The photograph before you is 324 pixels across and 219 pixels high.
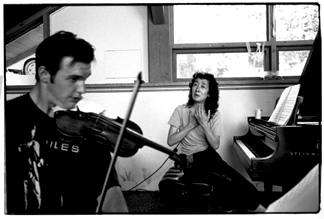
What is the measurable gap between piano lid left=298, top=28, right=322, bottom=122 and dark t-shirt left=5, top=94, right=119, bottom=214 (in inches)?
42.4

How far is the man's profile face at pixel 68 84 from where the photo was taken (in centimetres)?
123

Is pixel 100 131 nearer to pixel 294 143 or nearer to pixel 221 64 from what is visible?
pixel 221 64

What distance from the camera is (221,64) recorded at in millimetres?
1373

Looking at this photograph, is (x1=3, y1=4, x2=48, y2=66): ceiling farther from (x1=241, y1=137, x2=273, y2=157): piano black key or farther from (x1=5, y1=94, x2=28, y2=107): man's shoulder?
(x1=241, y1=137, x2=273, y2=157): piano black key

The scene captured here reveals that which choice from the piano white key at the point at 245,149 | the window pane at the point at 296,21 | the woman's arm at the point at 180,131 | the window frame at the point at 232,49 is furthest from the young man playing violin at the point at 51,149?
the window pane at the point at 296,21

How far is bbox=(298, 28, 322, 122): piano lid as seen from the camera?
125 centimetres

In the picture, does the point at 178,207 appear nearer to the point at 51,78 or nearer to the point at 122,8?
the point at 51,78

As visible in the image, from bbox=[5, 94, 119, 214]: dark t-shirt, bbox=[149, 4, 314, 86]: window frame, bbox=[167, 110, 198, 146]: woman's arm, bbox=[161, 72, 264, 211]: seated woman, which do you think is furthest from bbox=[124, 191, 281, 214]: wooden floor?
bbox=[149, 4, 314, 86]: window frame

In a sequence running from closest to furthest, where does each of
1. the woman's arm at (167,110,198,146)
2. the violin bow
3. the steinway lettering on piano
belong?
the violin bow, the steinway lettering on piano, the woman's arm at (167,110,198,146)

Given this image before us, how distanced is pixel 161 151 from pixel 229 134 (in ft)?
1.28

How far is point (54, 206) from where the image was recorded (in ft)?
4.10

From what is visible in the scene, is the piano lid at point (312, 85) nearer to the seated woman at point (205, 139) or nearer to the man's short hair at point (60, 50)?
the seated woman at point (205, 139)

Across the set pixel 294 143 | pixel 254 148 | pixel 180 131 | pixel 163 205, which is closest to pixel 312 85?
pixel 294 143

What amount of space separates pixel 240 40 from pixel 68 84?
99cm
